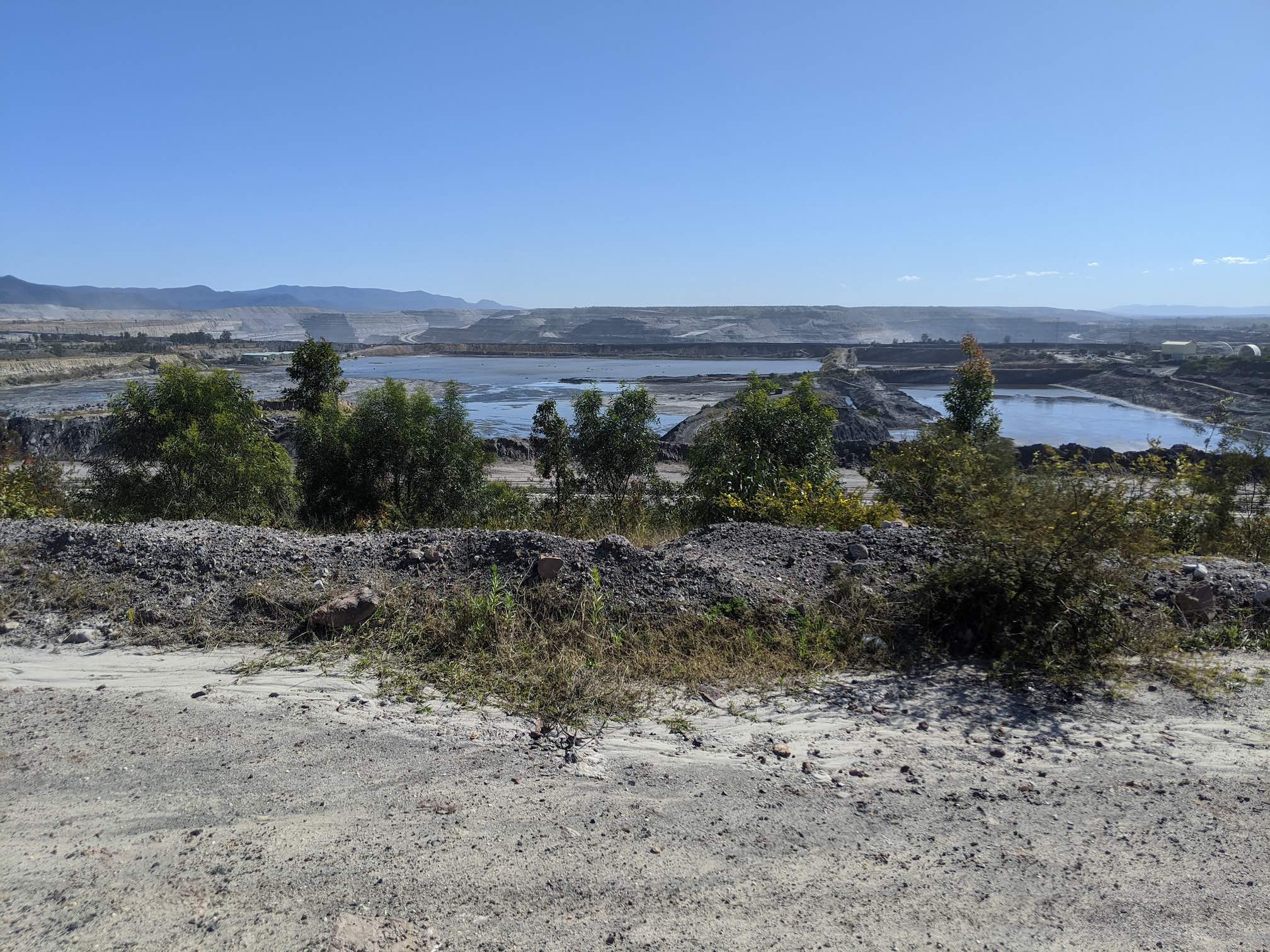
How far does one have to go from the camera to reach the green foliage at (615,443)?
16141 mm

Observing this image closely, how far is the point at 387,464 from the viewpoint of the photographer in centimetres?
1414

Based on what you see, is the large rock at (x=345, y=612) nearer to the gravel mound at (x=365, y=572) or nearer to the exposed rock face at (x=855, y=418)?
the gravel mound at (x=365, y=572)

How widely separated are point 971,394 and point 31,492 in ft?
50.8

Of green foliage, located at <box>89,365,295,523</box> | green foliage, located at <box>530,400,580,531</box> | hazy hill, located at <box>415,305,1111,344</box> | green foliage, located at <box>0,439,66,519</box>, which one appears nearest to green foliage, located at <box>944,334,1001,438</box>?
green foliage, located at <box>530,400,580,531</box>

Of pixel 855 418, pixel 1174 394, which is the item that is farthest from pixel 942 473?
pixel 1174 394

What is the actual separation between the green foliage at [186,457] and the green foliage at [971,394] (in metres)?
12.2

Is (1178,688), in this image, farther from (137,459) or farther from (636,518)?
(137,459)

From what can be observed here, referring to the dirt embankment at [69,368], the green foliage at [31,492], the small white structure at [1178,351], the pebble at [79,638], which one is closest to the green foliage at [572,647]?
the pebble at [79,638]

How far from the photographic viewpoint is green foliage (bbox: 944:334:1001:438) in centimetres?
1455

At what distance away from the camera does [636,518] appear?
37.8ft

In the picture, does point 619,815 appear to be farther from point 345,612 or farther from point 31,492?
point 31,492

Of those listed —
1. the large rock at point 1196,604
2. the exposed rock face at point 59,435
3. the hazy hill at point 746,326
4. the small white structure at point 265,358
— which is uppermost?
the hazy hill at point 746,326

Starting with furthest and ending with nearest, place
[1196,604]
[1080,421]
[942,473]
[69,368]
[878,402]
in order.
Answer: [69,368]
[1080,421]
[878,402]
[942,473]
[1196,604]

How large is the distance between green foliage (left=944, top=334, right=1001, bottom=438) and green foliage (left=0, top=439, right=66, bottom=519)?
46.0ft
